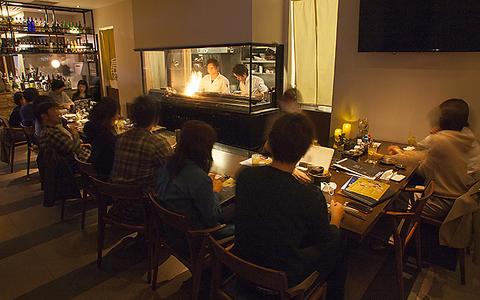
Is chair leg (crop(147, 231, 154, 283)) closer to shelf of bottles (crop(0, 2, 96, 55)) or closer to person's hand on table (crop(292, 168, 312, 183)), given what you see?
person's hand on table (crop(292, 168, 312, 183))

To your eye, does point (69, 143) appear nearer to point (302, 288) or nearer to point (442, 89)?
point (302, 288)

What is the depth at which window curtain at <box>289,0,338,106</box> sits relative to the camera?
393 centimetres

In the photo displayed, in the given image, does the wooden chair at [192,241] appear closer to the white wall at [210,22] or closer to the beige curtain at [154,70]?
the white wall at [210,22]

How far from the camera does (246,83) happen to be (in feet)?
14.1

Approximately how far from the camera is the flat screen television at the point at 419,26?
242 centimetres

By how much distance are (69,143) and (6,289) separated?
1.23m

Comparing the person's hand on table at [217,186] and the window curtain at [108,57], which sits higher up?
the window curtain at [108,57]

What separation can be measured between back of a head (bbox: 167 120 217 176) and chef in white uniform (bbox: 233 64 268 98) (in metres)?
2.69

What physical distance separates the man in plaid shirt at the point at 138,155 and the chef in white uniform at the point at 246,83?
2.33m

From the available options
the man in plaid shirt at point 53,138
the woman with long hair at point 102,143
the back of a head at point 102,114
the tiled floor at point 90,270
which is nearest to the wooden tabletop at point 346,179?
the tiled floor at point 90,270

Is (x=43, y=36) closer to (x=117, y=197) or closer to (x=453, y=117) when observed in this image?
(x=117, y=197)

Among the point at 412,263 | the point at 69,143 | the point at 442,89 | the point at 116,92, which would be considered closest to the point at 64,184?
the point at 69,143

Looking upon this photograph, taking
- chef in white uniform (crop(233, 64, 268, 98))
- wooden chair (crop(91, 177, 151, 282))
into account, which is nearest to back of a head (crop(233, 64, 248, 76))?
chef in white uniform (crop(233, 64, 268, 98))

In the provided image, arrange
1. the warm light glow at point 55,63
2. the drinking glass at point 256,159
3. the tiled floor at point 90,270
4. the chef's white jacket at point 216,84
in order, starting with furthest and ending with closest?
the warm light glow at point 55,63 → the chef's white jacket at point 216,84 → the drinking glass at point 256,159 → the tiled floor at point 90,270
